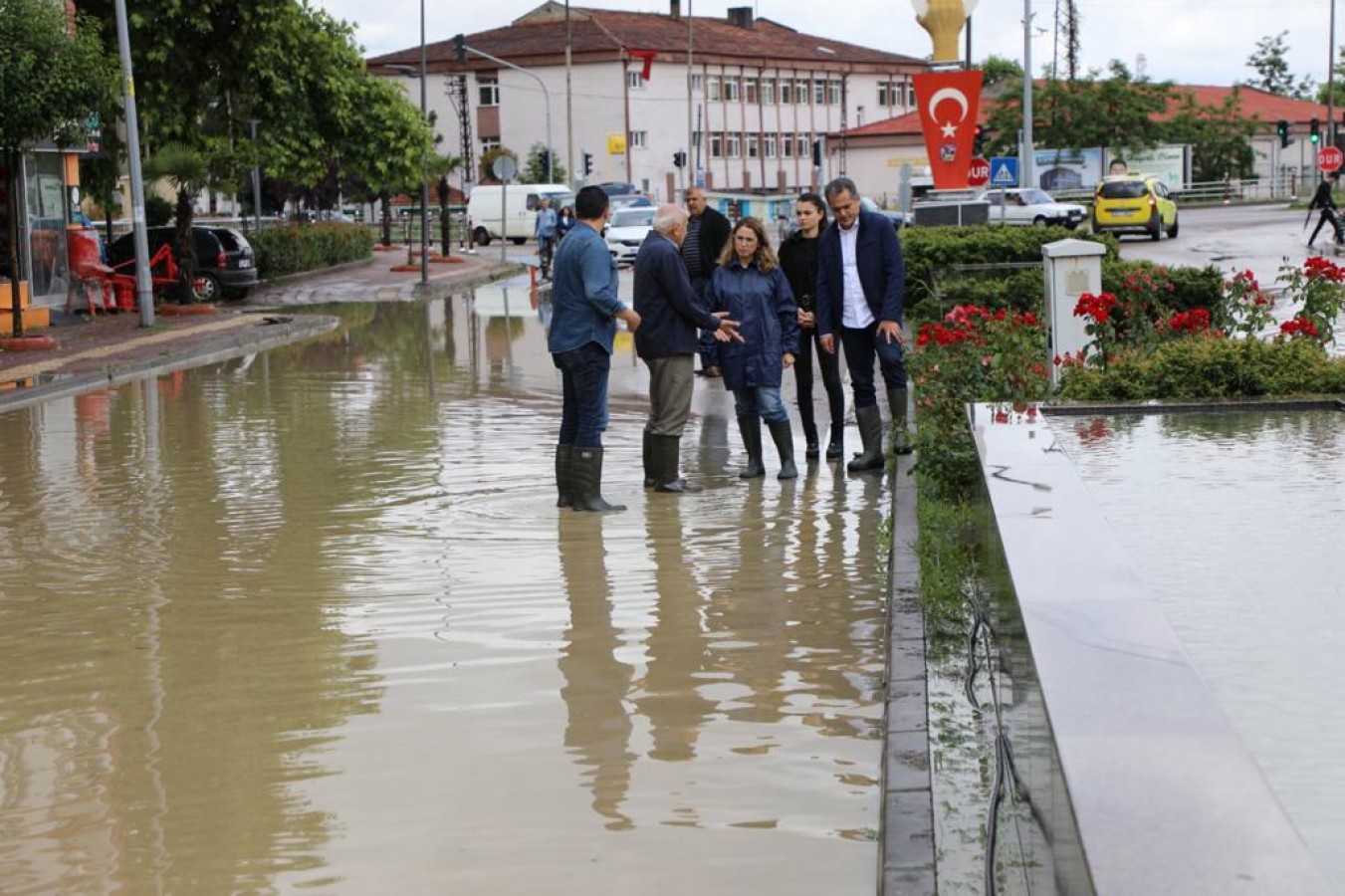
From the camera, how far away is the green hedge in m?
44.2

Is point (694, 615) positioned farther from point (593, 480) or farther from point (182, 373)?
point (182, 373)

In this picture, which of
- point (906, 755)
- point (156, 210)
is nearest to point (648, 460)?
point (906, 755)

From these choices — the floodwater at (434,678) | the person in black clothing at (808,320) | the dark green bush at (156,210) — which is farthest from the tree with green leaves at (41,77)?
the dark green bush at (156,210)

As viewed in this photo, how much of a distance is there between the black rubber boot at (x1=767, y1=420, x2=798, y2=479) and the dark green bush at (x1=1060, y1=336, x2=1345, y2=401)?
1633 mm

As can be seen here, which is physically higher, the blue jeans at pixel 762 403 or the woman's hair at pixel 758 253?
the woman's hair at pixel 758 253

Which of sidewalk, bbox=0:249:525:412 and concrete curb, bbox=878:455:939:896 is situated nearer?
concrete curb, bbox=878:455:939:896

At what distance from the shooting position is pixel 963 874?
4.82m

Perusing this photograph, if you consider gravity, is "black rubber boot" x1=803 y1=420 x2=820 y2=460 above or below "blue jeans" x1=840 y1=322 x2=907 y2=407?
below

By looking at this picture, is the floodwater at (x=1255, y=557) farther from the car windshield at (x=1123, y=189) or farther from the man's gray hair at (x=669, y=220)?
the car windshield at (x=1123, y=189)

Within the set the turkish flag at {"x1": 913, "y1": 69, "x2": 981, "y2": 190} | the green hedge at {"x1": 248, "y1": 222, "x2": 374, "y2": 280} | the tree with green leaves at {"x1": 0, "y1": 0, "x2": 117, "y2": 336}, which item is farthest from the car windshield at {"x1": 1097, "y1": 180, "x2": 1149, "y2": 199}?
the tree with green leaves at {"x1": 0, "y1": 0, "x2": 117, "y2": 336}

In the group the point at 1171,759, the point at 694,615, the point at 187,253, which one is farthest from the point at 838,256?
the point at 187,253

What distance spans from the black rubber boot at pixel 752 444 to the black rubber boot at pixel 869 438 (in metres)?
0.57

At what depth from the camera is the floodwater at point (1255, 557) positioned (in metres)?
4.83

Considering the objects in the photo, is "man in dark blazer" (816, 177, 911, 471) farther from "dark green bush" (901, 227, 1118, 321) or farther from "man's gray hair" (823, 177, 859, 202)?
Result: "dark green bush" (901, 227, 1118, 321)
